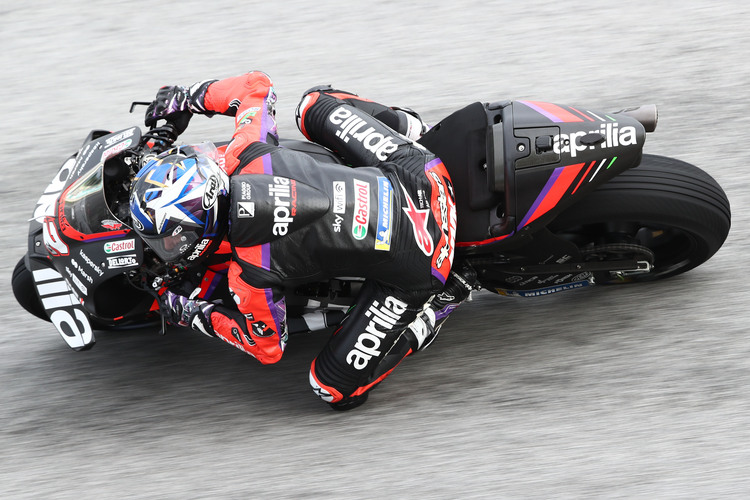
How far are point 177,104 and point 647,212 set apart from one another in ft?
7.41

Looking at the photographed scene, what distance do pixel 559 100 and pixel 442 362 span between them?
2.28 m

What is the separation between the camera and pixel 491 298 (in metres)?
4.86

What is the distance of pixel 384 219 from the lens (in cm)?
371

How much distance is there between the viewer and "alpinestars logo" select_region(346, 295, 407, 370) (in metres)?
3.91

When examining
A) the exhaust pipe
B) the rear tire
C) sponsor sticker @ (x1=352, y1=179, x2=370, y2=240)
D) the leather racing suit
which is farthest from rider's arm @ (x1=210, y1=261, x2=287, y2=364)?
the exhaust pipe

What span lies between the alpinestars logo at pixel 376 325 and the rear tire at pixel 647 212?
2.70ft

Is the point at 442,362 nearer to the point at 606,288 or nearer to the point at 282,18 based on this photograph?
the point at 606,288

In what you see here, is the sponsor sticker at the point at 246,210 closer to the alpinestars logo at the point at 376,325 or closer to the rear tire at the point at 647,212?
the alpinestars logo at the point at 376,325

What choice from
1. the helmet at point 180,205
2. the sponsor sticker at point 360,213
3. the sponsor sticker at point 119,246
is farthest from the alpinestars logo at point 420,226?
the sponsor sticker at point 119,246

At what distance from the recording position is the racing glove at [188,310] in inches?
154

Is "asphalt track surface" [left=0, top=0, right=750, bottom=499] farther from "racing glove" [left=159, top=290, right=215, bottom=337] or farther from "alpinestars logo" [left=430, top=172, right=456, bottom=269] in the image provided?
"alpinestars logo" [left=430, top=172, right=456, bottom=269]

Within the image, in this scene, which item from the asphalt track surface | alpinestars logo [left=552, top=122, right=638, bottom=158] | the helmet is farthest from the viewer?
the asphalt track surface

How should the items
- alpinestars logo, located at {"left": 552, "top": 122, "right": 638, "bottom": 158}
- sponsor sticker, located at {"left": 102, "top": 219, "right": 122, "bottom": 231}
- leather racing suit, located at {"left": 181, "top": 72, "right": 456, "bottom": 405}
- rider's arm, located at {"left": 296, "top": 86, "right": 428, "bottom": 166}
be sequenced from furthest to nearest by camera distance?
1. rider's arm, located at {"left": 296, "top": 86, "right": 428, "bottom": 166}
2. sponsor sticker, located at {"left": 102, "top": 219, "right": 122, "bottom": 231}
3. alpinestars logo, located at {"left": 552, "top": 122, "right": 638, "bottom": 158}
4. leather racing suit, located at {"left": 181, "top": 72, "right": 456, "bottom": 405}

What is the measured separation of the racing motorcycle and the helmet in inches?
12.2
